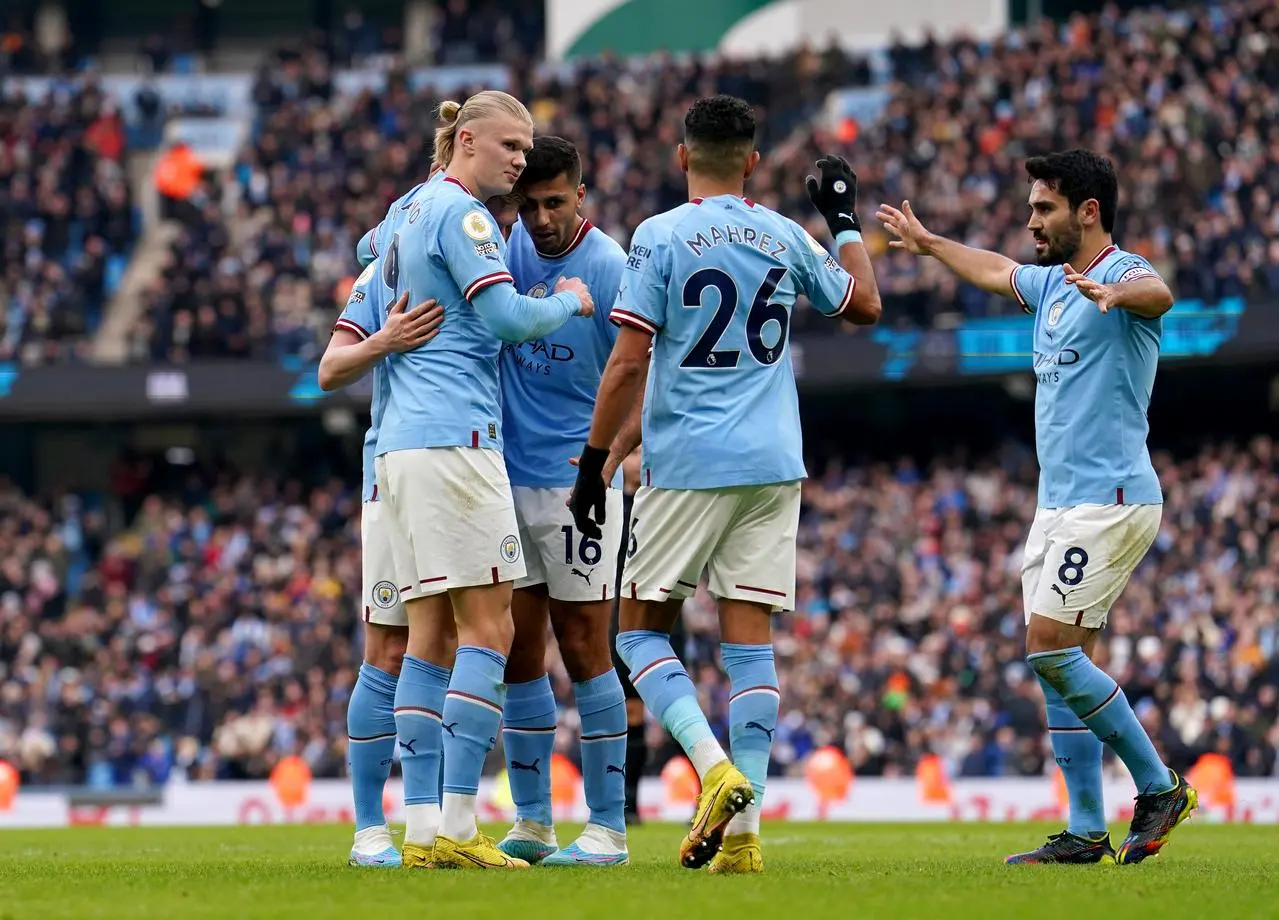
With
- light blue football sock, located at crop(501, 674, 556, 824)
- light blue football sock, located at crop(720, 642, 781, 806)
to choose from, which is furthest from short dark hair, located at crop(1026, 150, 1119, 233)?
light blue football sock, located at crop(501, 674, 556, 824)

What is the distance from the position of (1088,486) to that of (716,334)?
5.94 ft

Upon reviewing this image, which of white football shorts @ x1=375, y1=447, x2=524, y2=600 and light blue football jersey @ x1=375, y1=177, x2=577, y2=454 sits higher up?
light blue football jersey @ x1=375, y1=177, x2=577, y2=454

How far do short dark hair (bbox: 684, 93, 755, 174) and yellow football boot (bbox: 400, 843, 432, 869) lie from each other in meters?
2.71

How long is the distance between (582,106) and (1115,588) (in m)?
23.7

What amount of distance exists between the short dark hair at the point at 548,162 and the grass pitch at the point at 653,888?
2.75 meters

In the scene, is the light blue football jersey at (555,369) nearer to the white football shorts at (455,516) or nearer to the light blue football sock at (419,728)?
the white football shorts at (455,516)

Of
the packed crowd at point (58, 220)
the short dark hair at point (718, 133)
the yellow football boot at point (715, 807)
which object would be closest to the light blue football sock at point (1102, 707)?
the yellow football boot at point (715, 807)

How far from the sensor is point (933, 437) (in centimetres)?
2755

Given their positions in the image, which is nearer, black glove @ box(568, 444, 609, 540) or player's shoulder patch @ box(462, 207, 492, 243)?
black glove @ box(568, 444, 609, 540)

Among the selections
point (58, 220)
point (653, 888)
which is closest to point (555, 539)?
point (653, 888)

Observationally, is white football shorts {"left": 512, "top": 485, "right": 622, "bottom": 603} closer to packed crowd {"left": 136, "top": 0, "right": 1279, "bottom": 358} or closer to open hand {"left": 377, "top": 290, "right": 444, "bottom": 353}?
open hand {"left": 377, "top": 290, "right": 444, "bottom": 353}

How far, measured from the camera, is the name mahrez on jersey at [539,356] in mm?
7773

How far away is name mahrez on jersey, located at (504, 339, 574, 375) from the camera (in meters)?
7.77

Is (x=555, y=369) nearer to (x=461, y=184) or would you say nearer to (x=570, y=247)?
(x=570, y=247)
